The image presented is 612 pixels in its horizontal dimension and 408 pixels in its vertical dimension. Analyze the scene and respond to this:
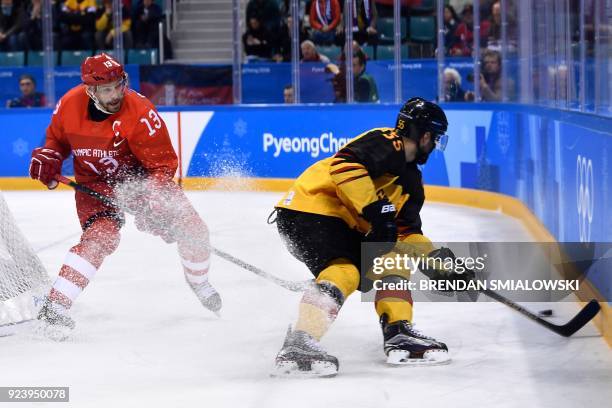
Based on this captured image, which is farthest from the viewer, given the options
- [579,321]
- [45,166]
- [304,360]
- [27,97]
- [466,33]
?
[27,97]

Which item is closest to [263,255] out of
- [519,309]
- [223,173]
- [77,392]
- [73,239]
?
[73,239]

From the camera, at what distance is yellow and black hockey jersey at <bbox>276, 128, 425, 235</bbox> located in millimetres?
3719

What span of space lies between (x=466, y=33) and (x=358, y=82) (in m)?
1.11

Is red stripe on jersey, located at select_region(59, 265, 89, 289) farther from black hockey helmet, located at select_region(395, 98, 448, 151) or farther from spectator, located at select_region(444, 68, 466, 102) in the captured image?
spectator, located at select_region(444, 68, 466, 102)

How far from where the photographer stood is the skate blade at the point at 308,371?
363cm

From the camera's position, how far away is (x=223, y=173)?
11.0 meters

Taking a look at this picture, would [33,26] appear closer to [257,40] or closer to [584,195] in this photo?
[257,40]

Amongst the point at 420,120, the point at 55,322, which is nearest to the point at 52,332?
the point at 55,322

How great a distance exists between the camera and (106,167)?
4.59 meters

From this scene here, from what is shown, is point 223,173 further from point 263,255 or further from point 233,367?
point 233,367

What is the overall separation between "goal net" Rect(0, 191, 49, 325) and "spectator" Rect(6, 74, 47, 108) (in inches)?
229

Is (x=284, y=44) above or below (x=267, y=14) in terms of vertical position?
below

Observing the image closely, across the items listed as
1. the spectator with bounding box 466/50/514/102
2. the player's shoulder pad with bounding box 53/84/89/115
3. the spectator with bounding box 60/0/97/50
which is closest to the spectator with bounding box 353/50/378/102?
the spectator with bounding box 466/50/514/102

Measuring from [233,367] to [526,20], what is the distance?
4476mm
